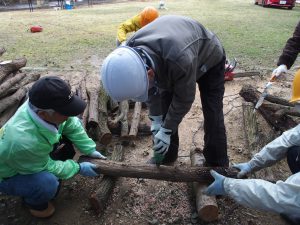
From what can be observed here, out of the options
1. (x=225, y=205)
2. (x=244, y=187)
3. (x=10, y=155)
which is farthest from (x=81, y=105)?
(x=225, y=205)

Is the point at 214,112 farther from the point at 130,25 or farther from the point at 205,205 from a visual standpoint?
the point at 130,25

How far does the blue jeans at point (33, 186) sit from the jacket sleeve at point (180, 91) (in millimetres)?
1109

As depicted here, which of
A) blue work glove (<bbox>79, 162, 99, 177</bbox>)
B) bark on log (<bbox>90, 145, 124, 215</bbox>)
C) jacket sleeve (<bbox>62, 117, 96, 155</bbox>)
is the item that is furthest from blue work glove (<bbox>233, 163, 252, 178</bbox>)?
jacket sleeve (<bbox>62, 117, 96, 155</bbox>)

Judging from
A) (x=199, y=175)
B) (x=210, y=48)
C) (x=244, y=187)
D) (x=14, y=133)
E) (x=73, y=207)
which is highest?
(x=210, y=48)

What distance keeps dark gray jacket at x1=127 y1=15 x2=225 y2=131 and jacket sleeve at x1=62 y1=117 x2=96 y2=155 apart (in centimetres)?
88

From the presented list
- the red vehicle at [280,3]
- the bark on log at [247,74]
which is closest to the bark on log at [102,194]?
the bark on log at [247,74]

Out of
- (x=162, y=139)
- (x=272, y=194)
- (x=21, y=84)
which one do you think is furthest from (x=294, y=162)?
(x=21, y=84)

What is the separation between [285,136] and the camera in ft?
9.23

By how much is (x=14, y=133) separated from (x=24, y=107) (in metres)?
0.24

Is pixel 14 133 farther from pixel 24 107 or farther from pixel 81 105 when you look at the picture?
pixel 81 105

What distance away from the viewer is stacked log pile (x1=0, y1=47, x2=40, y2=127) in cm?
405

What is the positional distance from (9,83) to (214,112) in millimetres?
2805

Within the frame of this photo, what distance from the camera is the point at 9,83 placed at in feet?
14.1

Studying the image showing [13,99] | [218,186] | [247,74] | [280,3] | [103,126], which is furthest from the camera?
[280,3]
